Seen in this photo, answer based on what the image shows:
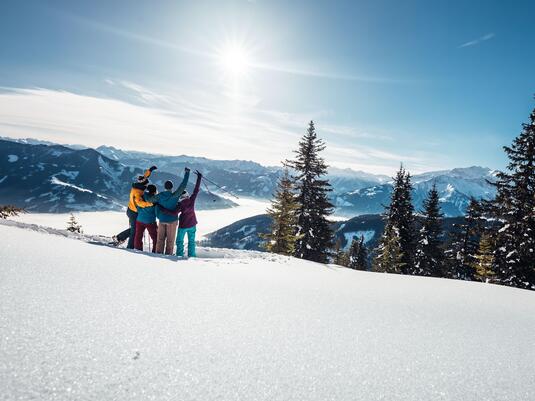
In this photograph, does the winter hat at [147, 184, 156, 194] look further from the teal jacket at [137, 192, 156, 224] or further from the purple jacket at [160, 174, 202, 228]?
the purple jacket at [160, 174, 202, 228]

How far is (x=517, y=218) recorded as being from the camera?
2030 cm

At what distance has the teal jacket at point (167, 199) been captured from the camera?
953cm

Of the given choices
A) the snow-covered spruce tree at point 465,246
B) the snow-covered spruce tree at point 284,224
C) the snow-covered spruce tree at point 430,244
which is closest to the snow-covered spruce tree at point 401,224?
the snow-covered spruce tree at point 430,244

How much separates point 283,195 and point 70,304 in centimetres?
2744

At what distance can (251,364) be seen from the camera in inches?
84.1

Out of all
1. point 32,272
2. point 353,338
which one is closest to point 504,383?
point 353,338

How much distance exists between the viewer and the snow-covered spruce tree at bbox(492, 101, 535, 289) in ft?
63.2

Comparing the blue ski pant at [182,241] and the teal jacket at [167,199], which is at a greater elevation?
the teal jacket at [167,199]

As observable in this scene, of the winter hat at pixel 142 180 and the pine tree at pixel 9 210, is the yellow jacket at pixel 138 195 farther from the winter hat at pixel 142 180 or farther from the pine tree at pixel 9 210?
the pine tree at pixel 9 210

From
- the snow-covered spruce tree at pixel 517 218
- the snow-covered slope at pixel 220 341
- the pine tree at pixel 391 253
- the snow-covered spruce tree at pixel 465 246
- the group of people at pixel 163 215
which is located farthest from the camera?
the snow-covered spruce tree at pixel 465 246

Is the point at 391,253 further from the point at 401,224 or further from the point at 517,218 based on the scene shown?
the point at 517,218

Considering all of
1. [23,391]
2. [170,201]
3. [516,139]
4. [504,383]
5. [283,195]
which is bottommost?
[504,383]

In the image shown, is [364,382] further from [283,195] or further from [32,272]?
[283,195]

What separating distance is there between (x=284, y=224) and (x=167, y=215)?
19.9 m
